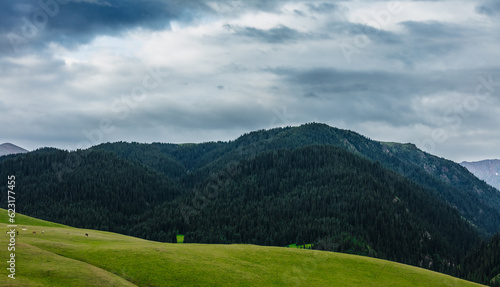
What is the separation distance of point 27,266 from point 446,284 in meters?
84.4

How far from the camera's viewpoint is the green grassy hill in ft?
212

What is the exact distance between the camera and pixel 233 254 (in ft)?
→ 307

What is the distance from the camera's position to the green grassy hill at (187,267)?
64562mm

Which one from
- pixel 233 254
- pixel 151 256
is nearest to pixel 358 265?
pixel 233 254

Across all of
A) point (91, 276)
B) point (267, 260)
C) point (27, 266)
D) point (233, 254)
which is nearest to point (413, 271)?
point (267, 260)

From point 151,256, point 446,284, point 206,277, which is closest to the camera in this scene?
point 206,277

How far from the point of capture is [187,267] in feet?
259

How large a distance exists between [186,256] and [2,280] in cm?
3667

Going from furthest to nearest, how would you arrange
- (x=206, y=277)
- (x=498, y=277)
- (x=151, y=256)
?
(x=498, y=277) < (x=151, y=256) < (x=206, y=277)

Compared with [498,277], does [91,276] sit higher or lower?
higher

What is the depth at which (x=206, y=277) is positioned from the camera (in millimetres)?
76188

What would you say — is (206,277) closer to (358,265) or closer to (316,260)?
(316,260)

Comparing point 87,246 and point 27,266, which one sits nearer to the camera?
point 27,266

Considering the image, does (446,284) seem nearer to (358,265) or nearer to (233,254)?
(358,265)
